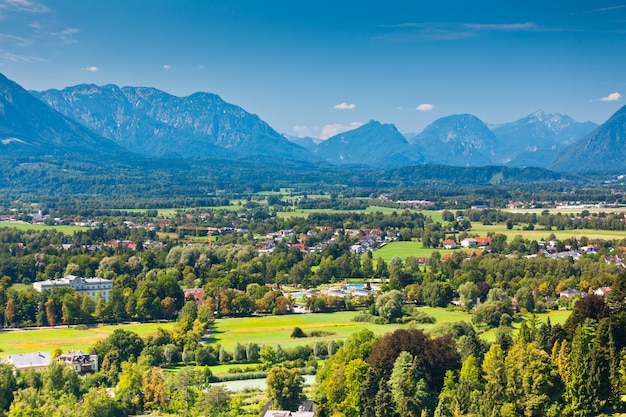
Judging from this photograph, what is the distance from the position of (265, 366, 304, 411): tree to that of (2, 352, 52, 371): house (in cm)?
1142

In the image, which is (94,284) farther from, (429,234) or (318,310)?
(429,234)

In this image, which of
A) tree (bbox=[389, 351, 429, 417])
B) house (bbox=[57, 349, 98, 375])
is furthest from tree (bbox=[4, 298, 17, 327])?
tree (bbox=[389, 351, 429, 417])

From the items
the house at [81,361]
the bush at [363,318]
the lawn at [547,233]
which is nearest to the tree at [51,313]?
the house at [81,361]

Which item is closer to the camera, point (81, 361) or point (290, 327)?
point (81, 361)

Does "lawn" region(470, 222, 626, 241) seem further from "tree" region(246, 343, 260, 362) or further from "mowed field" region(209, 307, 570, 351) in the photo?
"tree" region(246, 343, 260, 362)

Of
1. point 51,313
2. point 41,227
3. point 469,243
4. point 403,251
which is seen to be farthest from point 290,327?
point 41,227

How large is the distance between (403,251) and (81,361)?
163 ft

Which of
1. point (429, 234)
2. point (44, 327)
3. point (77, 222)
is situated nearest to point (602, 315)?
point (44, 327)

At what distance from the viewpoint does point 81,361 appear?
1391 inches

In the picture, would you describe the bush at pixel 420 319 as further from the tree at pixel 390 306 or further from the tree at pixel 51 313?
the tree at pixel 51 313

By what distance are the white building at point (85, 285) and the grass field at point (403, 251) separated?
28721 mm

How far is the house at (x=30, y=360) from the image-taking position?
34656mm

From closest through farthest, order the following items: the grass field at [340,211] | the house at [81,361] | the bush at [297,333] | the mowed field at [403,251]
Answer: the house at [81,361] < the bush at [297,333] < the mowed field at [403,251] < the grass field at [340,211]

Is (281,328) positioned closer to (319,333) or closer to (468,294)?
(319,333)
